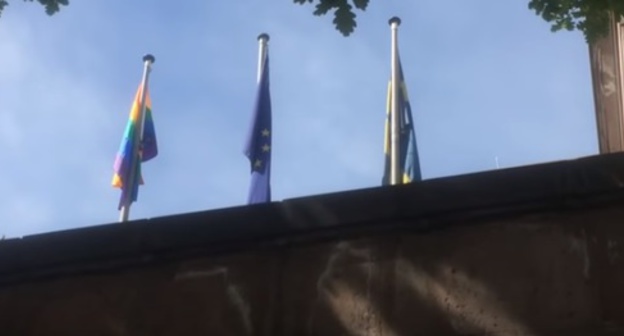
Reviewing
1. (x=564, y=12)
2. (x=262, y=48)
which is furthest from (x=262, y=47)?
(x=564, y=12)

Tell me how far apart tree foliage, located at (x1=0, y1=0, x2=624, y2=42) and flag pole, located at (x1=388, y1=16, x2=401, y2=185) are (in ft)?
28.4

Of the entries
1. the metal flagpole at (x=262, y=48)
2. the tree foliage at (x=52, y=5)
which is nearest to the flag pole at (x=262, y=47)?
the metal flagpole at (x=262, y=48)

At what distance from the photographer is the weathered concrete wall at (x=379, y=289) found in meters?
6.10

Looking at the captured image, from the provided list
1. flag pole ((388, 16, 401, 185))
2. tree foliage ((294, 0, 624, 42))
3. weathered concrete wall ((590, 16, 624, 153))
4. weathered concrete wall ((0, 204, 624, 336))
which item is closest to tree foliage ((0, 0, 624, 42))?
tree foliage ((294, 0, 624, 42))

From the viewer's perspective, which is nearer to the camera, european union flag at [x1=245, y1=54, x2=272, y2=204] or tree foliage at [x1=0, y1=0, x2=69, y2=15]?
tree foliage at [x1=0, y1=0, x2=69, y2=15]

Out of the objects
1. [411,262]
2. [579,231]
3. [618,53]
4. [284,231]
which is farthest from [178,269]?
[618,53]

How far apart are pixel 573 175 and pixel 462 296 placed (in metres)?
0.89

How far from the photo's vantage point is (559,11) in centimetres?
867

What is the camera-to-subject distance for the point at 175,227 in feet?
22.3

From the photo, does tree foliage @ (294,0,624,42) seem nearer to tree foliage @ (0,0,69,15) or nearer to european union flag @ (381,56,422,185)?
tree foliage @ (0,0,69,15)

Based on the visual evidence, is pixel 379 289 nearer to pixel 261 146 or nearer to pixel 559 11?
pixel 559 11

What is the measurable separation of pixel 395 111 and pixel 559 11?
33.0 feet

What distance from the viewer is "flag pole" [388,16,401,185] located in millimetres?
17672

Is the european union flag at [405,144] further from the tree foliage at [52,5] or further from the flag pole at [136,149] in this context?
the tree foliage at [52,5]
